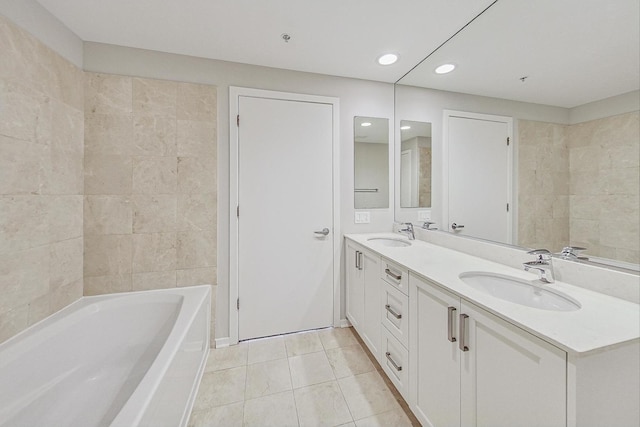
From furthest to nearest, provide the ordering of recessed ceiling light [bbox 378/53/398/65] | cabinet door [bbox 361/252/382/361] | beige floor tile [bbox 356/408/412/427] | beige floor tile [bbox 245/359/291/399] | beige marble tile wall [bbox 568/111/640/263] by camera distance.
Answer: recessed ceiling light [bbox 378/53/398/65] < cabinet door [bbox 361/252/382/361] < beige floor tile [bbox 245/359/291/399] < beige floor tile [bbox 356/408/412/427] < beige marble tile wall [bbox 568/111/640/263]

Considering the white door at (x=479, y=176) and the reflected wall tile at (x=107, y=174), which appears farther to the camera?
the reflected wall tile at (x=107, y=174)

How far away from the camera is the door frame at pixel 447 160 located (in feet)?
4.72

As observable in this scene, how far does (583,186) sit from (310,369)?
188 cm

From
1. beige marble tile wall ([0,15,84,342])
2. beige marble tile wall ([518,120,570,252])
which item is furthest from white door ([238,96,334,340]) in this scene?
beige marble tile wall ([518,120,570,252])

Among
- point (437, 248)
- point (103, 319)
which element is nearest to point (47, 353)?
point (103, 319)

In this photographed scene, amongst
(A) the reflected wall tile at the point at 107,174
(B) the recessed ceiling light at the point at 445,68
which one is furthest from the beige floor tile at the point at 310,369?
(B) the recessed ceiling light at the point at 445,68

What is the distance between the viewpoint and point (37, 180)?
1411mm

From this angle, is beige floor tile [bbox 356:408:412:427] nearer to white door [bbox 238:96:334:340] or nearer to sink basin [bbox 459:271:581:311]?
sink basin [bbox 459:271:581:311]

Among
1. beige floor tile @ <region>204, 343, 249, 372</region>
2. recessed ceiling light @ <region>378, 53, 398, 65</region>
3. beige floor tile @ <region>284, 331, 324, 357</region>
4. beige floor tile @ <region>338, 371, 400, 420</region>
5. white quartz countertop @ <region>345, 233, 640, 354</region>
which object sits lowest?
beige floor tile @ <region>338, 371, 400, 420</region>

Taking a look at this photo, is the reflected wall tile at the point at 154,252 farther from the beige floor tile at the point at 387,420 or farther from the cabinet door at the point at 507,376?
the cabinet door at the point at 507,376

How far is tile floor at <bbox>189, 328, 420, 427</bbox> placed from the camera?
139 centimetres

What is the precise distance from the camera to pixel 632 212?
3.05ft

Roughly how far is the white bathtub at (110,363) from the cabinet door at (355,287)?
1188 mm

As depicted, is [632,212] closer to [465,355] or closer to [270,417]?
[465,355]
